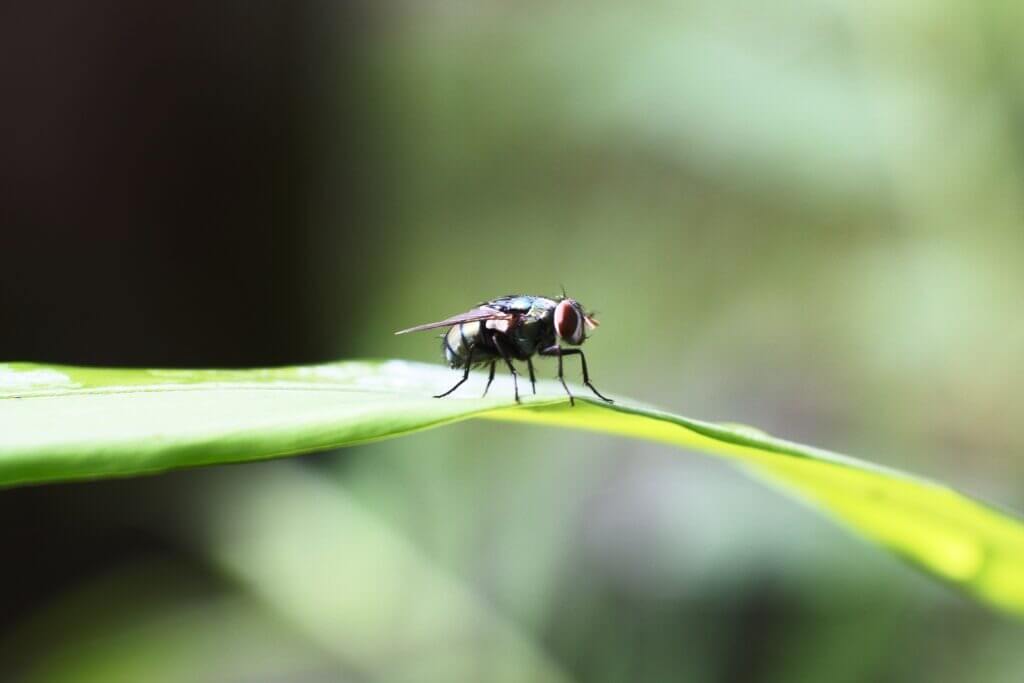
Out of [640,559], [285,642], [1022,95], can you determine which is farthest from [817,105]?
[285,642]

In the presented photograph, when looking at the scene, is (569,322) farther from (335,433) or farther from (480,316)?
(335,433)

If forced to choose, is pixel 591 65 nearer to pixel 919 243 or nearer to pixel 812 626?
pixel 919 243

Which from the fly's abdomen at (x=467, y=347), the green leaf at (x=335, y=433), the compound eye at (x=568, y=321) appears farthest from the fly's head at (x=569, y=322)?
the green leaf at (x=335, y=433)

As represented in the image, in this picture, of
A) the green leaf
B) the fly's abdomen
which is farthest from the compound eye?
the green leaf

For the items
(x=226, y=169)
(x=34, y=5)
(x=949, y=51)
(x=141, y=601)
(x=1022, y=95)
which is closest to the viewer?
(x=1022, y=95)

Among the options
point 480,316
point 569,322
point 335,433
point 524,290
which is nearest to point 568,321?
point 569,322
